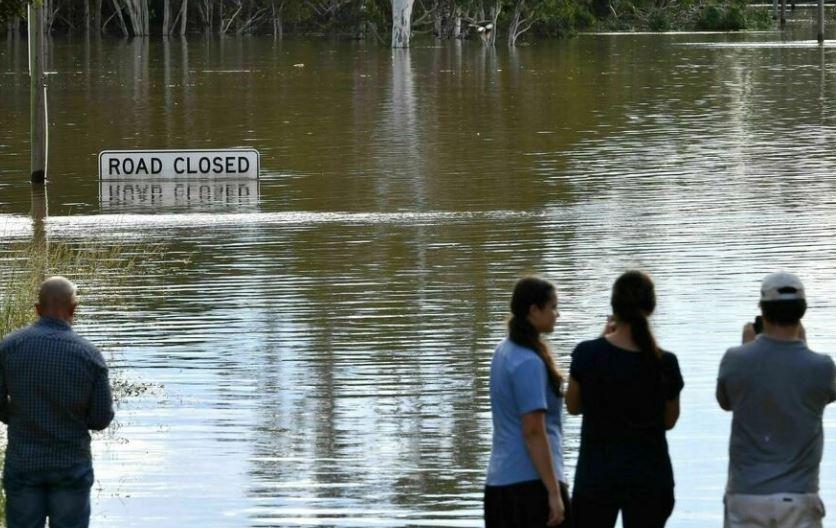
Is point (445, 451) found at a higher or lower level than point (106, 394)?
lower

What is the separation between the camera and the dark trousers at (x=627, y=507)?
19.9 ft

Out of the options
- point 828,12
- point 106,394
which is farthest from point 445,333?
point 828,12

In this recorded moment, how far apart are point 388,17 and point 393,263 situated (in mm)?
86884

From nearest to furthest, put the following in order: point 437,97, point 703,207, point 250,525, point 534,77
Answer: point 250,525 → point 703,207 → point 437,97 → point 534,77

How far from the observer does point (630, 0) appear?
110 m

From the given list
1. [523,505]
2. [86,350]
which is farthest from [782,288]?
[86,350]

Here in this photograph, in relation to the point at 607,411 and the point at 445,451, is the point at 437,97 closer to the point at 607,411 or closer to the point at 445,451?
the point at 445,451

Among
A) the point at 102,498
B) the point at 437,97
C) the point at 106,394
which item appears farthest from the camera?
the point at 437,97

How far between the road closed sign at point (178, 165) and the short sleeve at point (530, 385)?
2138 centimetres

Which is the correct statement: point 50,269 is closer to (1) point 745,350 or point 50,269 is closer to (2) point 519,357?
(2) point 519,357

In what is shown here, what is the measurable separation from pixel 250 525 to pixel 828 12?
12569 centimetres

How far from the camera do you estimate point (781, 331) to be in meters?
5.88

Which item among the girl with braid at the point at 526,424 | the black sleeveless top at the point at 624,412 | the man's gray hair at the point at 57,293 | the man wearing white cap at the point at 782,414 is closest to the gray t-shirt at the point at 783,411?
the man wearing white cap at the point at 782,414

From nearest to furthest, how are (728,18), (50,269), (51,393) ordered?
(51,393) < (50,269) < (728,18)
